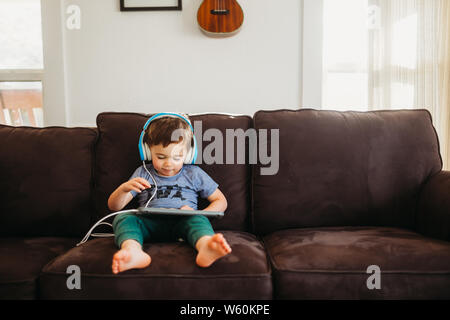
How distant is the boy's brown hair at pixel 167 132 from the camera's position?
1.25 metres

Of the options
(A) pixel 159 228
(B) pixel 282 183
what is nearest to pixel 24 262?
(A) pixel 159 228

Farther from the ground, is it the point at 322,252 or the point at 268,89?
the point at 268,89

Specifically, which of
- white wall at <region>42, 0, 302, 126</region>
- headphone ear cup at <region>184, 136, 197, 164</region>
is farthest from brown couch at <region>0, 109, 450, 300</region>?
white wall at <region>42, 0, 302, 126</region>

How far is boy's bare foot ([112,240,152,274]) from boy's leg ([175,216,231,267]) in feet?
0.50

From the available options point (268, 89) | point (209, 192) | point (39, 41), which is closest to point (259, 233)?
point (209, 192)

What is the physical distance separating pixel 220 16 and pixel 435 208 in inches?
63.9

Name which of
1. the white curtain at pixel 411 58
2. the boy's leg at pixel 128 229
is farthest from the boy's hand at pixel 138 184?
the white curtain at pixel 411 58

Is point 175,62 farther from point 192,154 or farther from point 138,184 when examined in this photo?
point 138,184

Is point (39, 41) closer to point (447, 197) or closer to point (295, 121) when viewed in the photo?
point (295, 121)

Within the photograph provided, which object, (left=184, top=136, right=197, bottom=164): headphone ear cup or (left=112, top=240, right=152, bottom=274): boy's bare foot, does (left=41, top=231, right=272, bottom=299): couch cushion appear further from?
(left=184, top=136, right=197, bottom=164): headphone ear cup

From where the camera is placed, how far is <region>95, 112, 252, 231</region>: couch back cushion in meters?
1.42
